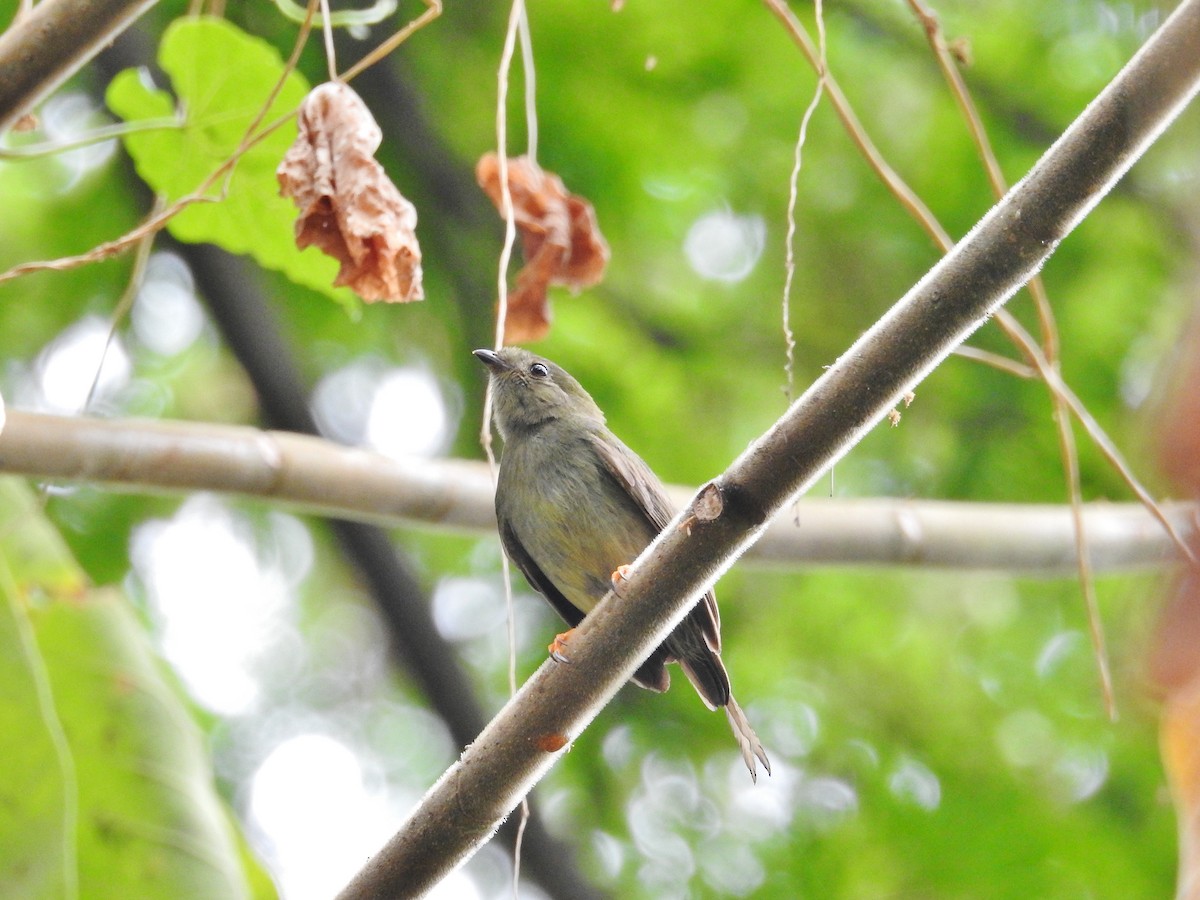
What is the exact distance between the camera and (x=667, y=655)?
3.76m

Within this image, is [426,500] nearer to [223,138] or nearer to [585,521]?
[585,521]

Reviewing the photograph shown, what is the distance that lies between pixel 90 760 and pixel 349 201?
1.47 meters

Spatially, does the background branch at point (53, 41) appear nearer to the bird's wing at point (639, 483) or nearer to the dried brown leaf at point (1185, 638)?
the dried brown leaf at point (1185, 638)

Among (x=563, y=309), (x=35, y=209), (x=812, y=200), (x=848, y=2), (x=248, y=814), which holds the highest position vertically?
(x=848, y=2)

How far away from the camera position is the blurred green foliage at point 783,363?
16.1ft

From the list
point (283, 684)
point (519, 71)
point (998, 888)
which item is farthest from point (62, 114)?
point (998, 888)

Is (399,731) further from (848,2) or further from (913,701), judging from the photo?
(848,2)

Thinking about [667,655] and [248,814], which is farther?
[248,814]

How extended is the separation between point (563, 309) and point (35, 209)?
2042 millimetres

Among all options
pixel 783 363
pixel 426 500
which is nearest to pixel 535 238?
pixel 426 500

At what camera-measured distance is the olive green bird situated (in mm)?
3711

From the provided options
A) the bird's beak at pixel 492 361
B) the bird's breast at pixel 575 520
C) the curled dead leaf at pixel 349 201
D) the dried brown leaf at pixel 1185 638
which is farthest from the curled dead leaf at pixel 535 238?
the dried brown leaf at pixel 1185 638

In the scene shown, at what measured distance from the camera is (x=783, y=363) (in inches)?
209

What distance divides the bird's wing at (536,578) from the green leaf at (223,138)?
108 centimetres
